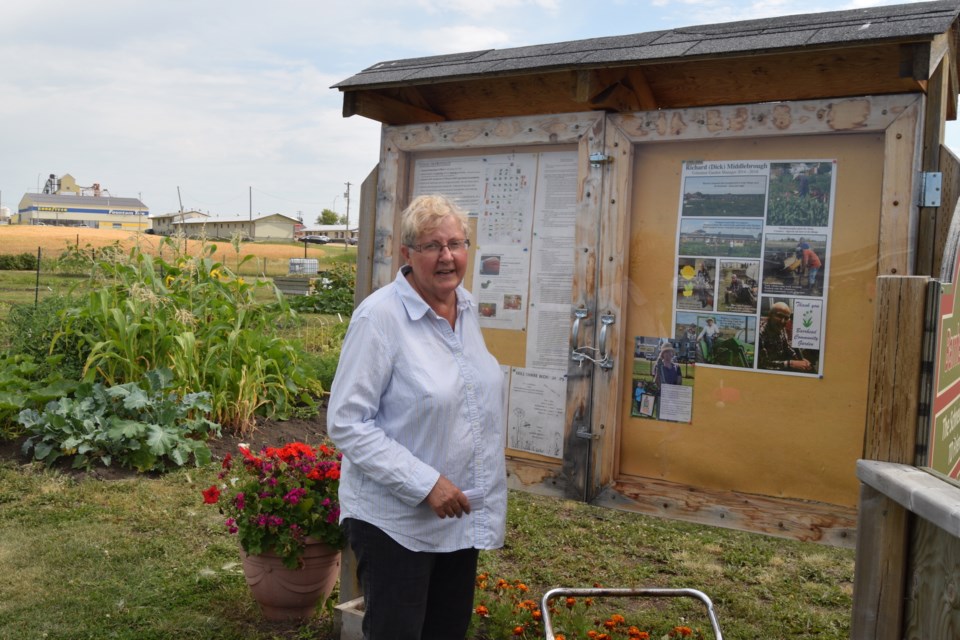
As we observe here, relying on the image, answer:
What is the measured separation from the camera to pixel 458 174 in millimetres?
4102

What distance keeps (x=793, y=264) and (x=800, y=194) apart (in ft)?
0.87

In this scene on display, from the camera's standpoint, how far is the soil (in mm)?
6621

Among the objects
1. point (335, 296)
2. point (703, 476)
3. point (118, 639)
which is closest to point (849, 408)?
point (703, 476)

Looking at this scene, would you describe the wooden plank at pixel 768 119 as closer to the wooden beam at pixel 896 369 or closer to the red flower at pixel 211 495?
the wooden beam at pixel 896 369

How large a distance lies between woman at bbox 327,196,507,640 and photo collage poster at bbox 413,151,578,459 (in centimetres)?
100

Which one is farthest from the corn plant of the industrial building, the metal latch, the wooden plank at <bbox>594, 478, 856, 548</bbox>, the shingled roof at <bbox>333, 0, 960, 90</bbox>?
the industrial building

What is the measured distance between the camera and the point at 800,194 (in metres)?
3.35

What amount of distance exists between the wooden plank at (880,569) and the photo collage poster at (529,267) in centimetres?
174

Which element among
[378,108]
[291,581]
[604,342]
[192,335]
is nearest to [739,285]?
[604,342]

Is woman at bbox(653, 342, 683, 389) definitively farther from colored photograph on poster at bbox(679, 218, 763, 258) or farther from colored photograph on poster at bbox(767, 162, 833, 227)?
colored photograph on poster at bbox(767, 162, 833, 227)

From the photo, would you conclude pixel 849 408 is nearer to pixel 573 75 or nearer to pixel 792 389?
pixel 792 389

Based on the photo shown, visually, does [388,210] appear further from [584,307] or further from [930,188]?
[930,188]

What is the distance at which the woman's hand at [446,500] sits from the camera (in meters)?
2.62

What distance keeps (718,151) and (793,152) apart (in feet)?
0.94
